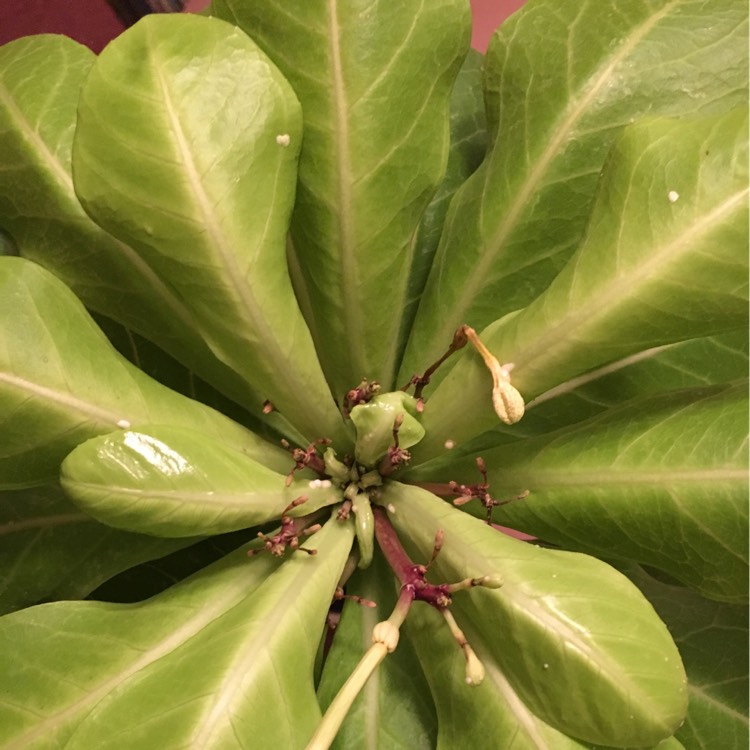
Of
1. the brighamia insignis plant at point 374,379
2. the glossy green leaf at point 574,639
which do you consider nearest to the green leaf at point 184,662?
the brighamia insignis plant at point 374,379

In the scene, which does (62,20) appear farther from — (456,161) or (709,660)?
(709,660)

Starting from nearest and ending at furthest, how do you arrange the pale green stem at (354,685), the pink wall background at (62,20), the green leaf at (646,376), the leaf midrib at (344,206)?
1. the pale green stem at (354,685)
2. the leaf midrib at (344,206)
3. the green leaf at (646,376)
4. the pink wall background at (62,20)

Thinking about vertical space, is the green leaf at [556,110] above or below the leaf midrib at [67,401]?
above

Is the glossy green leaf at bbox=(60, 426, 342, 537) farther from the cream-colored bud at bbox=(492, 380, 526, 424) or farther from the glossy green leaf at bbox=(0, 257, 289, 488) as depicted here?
the cream-colored bud at bbox=(492, 380, 526, 424)

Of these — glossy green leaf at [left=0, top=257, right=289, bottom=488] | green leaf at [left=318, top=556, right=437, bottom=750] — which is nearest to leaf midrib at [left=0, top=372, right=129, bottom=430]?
glossy green leaf at [left=0, top=257, right=289, bottom=488]

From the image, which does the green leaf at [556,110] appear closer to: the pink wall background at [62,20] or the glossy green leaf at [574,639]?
the glossy green leaf at [574,639]

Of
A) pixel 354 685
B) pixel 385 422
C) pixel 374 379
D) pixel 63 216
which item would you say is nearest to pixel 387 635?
pixel 354 685

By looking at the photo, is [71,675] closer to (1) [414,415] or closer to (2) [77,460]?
(2) [77,460]
